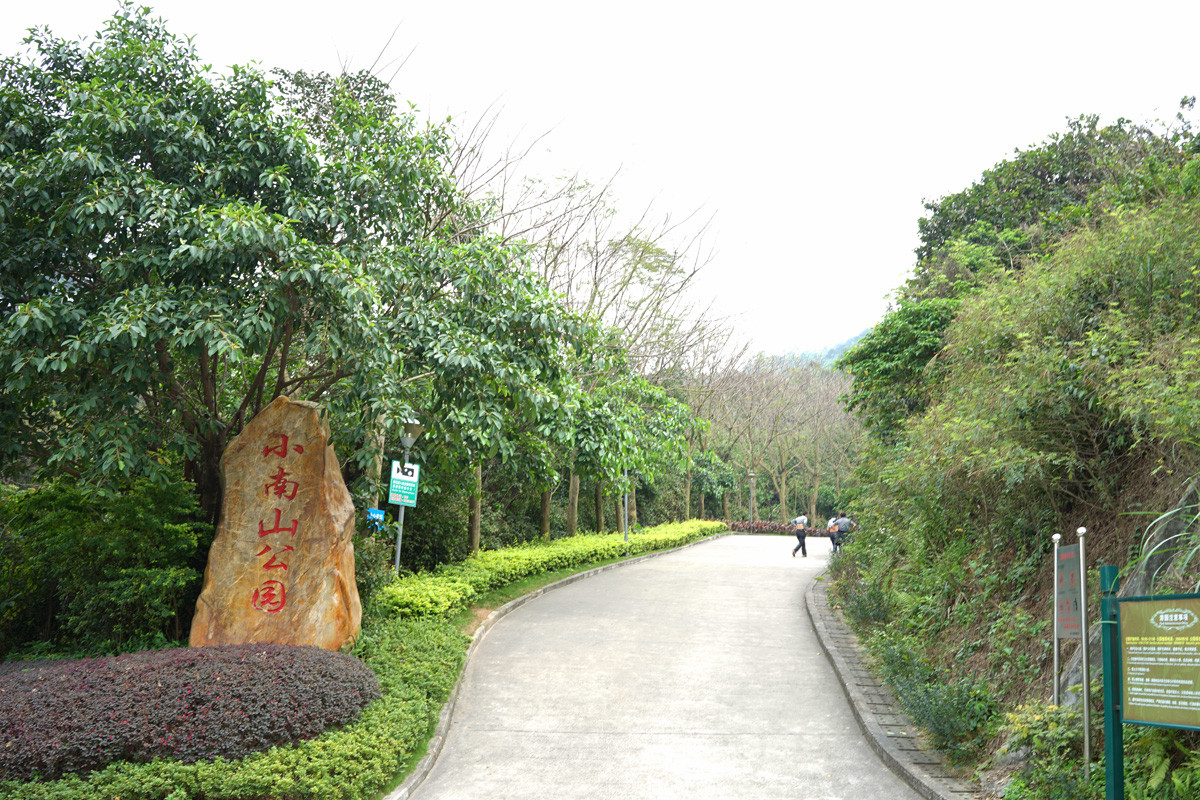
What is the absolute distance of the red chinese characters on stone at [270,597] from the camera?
307 inches

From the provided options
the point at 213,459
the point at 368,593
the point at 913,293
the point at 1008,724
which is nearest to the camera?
the point at 1008,724

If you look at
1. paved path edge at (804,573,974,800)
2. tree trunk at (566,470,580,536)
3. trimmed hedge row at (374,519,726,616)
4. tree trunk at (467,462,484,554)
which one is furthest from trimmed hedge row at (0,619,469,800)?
tree trunk at (566,470,580,536)

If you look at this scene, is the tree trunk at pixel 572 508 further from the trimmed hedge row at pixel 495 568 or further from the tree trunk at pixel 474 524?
the tree trunk at pixel 474 524

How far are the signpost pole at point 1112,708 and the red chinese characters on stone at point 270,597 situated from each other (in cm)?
686

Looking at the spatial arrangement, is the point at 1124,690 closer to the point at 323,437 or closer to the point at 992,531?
the point at 992,531

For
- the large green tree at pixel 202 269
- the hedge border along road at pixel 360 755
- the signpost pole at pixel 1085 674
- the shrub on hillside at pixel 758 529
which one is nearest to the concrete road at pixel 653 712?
the hedge border along road at pixel 360 755

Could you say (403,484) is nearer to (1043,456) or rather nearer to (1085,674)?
(1043,456)

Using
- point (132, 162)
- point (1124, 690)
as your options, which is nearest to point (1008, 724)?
point (1124, 690)

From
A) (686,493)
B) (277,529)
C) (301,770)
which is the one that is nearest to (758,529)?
(686,493)

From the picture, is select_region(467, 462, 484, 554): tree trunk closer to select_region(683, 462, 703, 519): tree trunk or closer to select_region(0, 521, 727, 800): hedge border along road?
select_region(0, 521, 727, 800): hedge border along road

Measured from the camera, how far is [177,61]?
8.35 meters

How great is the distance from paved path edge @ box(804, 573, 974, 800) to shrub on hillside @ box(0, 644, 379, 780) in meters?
4.35

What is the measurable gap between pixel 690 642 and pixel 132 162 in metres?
8.68

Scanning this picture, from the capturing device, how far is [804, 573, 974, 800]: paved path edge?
5824mm
